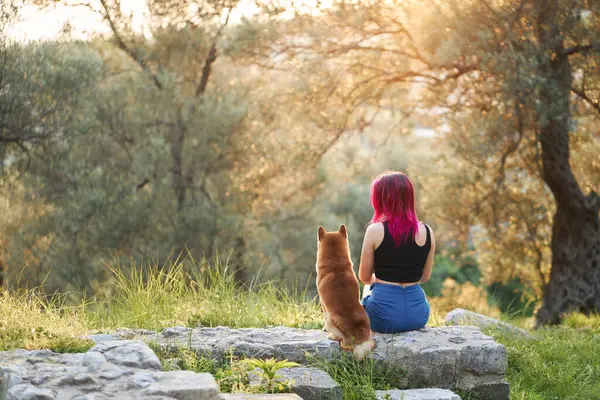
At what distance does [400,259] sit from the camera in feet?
18.1

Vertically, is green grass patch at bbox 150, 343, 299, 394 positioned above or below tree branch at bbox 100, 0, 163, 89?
below

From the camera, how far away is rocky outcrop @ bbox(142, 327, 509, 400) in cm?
530

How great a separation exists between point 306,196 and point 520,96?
12.6 metres

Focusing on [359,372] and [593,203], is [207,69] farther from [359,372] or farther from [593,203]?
[359,372]

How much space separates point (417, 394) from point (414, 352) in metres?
0.51

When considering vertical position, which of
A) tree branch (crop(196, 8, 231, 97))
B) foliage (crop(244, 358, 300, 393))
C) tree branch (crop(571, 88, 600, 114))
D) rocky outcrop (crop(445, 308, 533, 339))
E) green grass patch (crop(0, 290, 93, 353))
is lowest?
rocky outcrop (crop(445, 308, 533, 339))

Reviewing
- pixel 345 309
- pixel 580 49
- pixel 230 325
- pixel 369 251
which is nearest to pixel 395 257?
pixel 369 251

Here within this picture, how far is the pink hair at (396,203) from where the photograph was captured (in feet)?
17.8

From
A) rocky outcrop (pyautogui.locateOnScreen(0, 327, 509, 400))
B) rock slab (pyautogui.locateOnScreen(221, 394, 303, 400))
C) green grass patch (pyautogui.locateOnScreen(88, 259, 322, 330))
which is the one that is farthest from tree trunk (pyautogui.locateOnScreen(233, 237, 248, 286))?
rock slab (pyautogui.locateOnScreen(221, 394, 303, 400))

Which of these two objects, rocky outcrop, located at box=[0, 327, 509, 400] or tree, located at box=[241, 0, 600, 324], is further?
tree, located at box=[241, 0, 600, 324]

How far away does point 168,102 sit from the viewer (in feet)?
57.6

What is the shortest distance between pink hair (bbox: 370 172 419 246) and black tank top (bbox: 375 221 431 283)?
0.17 ft

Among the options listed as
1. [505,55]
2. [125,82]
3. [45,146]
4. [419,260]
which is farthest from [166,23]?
[419,260]

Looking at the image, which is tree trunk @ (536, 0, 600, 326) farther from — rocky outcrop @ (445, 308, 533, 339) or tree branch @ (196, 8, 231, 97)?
tree branch @ (196, 8, 231, 97)
